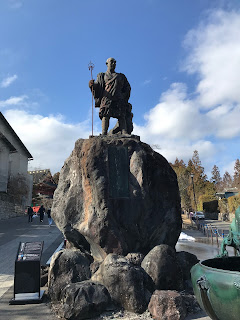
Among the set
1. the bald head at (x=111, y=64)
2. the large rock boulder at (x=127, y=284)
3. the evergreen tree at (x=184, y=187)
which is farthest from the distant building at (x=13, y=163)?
the large rock boulder at (x=127, y=284)

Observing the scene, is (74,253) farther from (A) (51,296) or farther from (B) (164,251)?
(B) (164,251)

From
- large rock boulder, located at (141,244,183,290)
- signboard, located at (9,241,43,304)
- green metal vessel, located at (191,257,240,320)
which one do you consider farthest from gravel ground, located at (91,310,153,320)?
green metal vessel, located at (191,257,240,320)

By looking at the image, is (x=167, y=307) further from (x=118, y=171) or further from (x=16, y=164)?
(x=16, y=164)

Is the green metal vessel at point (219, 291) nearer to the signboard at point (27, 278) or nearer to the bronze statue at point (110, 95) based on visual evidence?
the signboard at point (27, 278)

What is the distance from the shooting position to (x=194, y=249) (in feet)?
40.2

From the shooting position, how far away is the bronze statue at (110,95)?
24.9 feet

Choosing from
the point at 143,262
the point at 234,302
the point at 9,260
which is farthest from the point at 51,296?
the point at 9,260

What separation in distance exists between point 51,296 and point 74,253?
34.9 inches

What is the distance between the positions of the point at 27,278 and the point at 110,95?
4.95 meters

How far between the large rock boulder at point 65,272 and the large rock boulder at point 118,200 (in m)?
0.54

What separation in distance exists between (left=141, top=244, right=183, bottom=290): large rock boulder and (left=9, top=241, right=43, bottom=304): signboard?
209 centimetres

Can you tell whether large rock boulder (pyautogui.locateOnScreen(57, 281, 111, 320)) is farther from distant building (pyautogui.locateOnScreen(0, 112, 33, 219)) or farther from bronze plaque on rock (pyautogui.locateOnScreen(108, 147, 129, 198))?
distant building (pyautogui.locateOnScreen(0, 112, 33, 219))

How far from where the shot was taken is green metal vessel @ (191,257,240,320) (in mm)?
2326

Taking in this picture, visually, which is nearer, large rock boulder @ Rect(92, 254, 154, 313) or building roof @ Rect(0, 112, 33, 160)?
large rock boulder @ Rect(92, 254, 154, 313)
